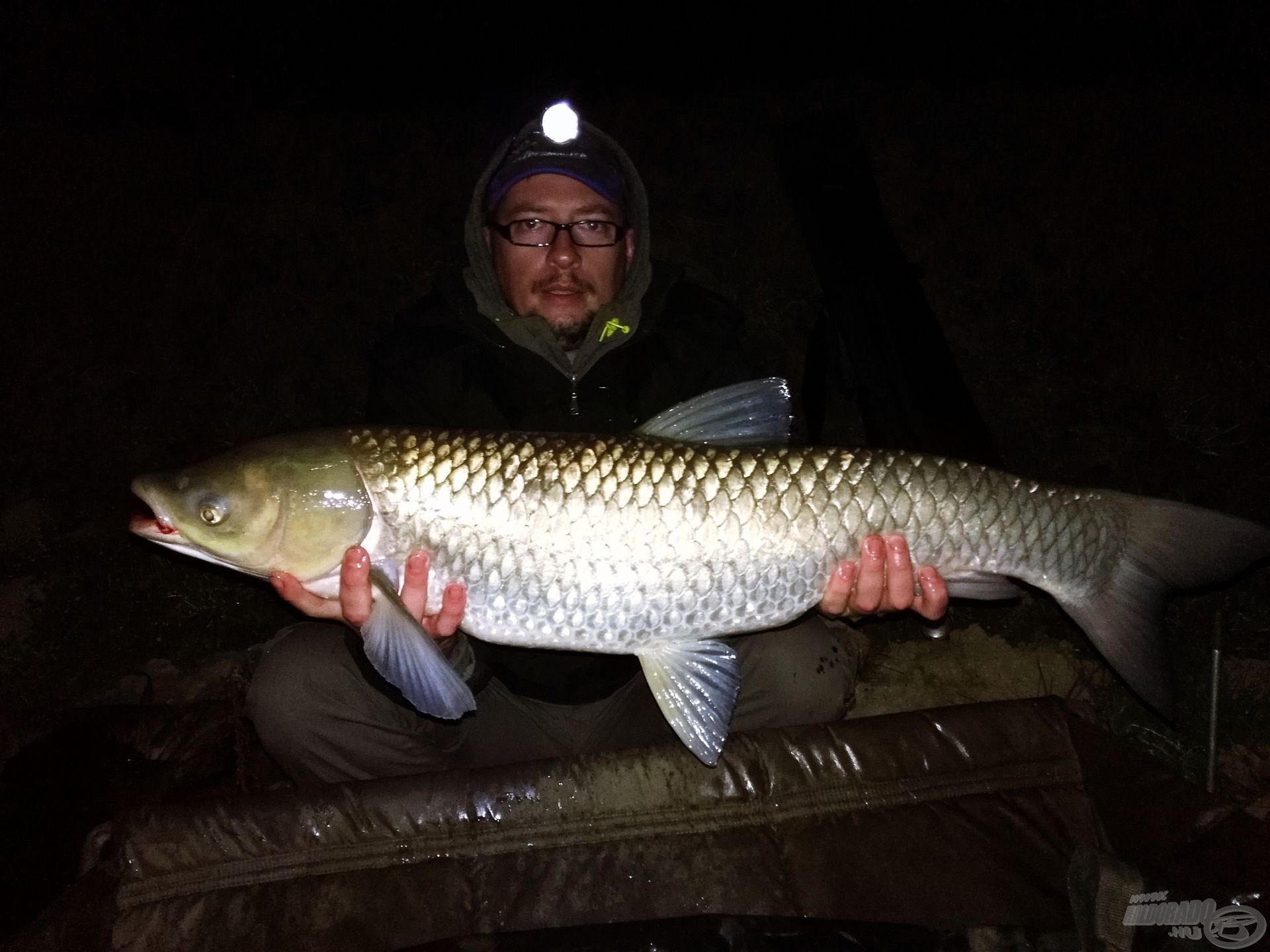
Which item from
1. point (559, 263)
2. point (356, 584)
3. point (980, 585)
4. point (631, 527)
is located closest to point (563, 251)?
point (559, 263)

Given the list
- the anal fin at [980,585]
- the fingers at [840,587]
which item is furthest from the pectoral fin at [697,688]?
the anal fin at [980,585]

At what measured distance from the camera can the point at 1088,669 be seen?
267 cm

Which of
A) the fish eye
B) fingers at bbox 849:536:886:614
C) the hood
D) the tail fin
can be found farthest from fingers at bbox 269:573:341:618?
the tail fin

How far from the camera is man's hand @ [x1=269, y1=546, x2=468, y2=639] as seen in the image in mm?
1548

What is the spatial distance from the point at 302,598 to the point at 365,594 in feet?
0.54

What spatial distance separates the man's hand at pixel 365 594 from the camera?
1.55 meters

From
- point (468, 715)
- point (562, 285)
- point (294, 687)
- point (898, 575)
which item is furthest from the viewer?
point (562, 285)

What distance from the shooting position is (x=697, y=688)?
5.27ft

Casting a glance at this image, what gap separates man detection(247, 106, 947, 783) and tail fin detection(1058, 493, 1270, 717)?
329 millimetres

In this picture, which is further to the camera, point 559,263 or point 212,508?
point 559,263

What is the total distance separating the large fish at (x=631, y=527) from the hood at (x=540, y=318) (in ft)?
1.74

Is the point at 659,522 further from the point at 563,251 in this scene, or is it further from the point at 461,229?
the point at 461,229

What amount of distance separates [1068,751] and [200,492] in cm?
178

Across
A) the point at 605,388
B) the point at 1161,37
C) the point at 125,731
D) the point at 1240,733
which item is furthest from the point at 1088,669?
the point at 1161,37
